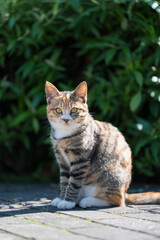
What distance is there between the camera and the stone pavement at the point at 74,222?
284cm

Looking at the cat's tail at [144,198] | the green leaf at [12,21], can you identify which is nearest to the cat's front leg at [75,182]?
the cat's tail at [144,198]

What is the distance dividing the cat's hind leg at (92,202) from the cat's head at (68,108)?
2.35 ft

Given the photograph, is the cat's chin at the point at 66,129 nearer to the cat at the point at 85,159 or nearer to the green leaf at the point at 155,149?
the cat at the point at 85,159

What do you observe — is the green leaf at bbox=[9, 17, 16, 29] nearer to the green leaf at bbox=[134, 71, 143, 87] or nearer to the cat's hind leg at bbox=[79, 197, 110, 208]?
the green leaf at bbox=[134, 71, 143, 87]

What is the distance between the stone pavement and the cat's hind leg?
0.10 meters

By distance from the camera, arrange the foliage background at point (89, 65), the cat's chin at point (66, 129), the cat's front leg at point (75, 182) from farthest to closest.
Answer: the foliage background at point (89, 65) < the cat's chin at point (66, 129) < the cat's front leg at point (75, 182)

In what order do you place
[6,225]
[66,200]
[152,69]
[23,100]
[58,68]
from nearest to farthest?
[6,225], [66,200], [152,69], [58,68], [23,100]

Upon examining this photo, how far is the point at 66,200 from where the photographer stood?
405cm

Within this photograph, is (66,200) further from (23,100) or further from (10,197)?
(23,100)

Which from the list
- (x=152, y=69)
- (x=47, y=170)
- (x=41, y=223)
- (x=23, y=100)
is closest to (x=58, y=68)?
(x=23, y=100)

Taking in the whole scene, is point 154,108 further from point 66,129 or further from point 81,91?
point 66,129

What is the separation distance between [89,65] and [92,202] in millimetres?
2757

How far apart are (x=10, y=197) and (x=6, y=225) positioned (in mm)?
1551

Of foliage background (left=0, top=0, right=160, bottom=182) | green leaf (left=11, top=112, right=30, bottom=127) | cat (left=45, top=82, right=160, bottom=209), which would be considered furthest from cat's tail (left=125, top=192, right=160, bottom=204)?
green leaf (left=11, top=112, right=30, bottom=127)
